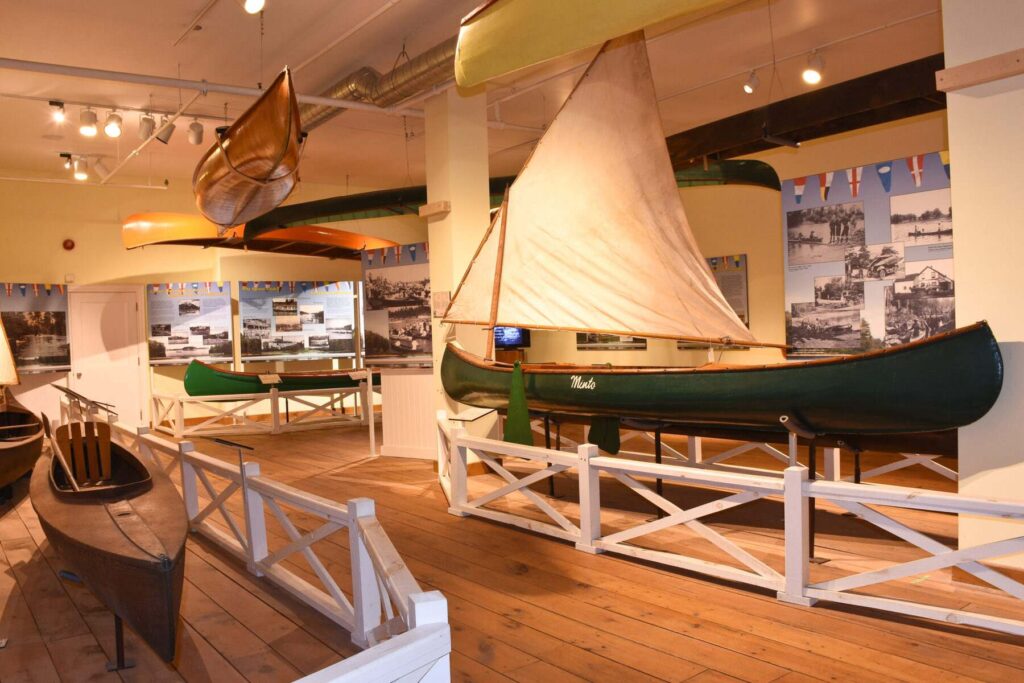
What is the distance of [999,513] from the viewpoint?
116 inches

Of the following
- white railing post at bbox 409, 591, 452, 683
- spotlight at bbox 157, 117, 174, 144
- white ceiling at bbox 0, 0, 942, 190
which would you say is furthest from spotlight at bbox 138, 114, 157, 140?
white railing post at bbox 409, 591, 452, 683

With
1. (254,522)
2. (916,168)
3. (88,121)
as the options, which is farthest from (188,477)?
(916,168)

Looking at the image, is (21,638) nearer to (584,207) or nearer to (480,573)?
(480,573)

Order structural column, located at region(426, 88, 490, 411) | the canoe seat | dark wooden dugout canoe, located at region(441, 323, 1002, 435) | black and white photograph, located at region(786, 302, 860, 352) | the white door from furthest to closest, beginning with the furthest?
the white door, structural column, located at region(426, 88, 490, 411), black and white photograph, located at region(786, 302, 860, 352), the canoe seat, dark wooden dugout canoe, located at region(441, 323, 1002, 435)

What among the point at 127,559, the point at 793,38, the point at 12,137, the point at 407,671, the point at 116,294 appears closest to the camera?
the point at 407,671

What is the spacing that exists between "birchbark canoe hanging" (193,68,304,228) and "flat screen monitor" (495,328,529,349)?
6.04m

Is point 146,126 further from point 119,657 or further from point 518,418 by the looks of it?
point 119,657

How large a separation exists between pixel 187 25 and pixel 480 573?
205 inches

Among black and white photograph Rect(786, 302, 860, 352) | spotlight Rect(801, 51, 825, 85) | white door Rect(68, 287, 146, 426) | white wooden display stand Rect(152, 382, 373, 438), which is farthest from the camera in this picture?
Result: white door Rect(68, 287, 146, 426)

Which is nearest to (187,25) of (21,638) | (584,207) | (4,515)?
(584,207)

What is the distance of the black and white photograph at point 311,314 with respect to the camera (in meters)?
12.5

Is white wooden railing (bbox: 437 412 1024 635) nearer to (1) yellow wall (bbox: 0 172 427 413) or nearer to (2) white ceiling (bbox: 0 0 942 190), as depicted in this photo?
(2) white ceiling (bbox: 0 0 942 190)

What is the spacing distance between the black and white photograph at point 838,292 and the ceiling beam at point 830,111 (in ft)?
7.39

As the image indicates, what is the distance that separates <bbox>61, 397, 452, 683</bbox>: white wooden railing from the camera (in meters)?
1.59
